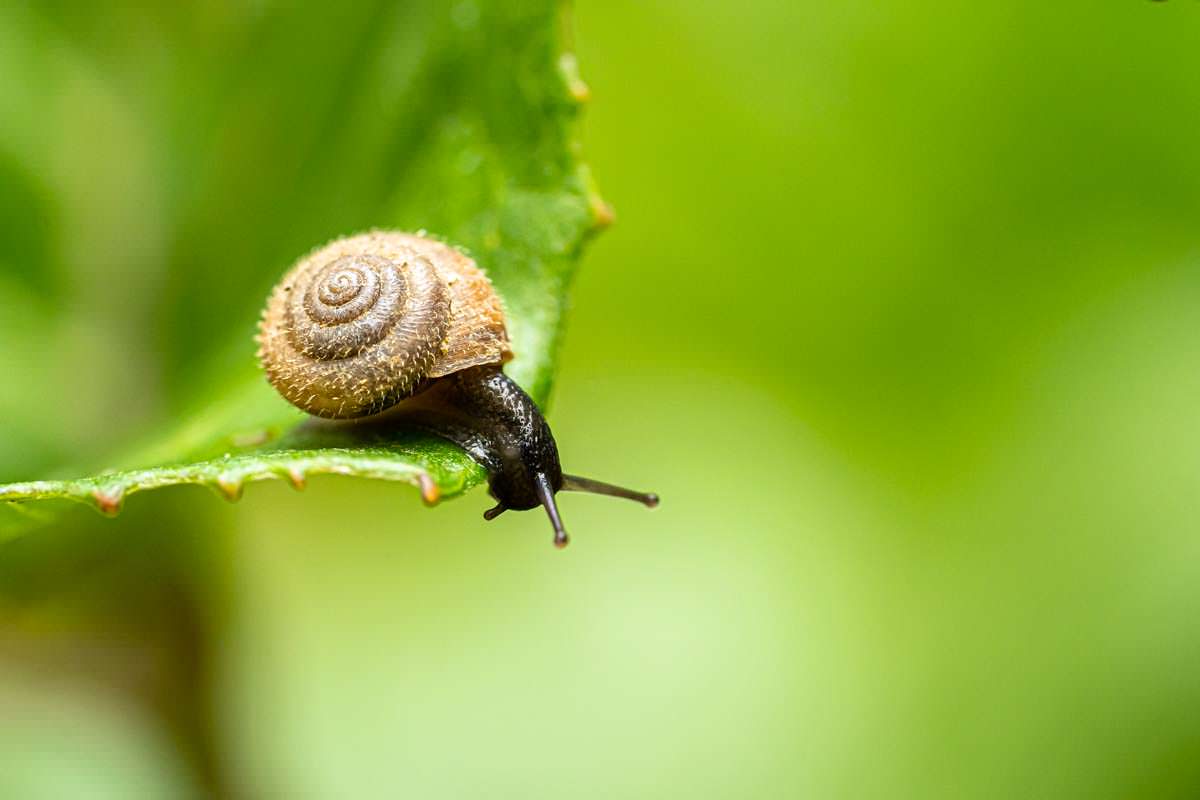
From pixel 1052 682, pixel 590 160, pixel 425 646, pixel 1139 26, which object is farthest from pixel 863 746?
pixel 1139 26

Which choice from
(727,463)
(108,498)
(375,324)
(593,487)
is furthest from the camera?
(727,463)

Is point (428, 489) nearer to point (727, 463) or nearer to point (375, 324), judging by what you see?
point (375, 324)

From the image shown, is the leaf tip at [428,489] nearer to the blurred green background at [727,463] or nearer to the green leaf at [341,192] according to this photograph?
the green leaf at [341,192]

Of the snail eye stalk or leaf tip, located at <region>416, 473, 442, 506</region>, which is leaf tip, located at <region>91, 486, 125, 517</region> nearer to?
leaf tip, located at <region>416, 473, 442, 506</region>

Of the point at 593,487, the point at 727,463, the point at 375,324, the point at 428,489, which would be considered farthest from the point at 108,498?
the point at 727,463

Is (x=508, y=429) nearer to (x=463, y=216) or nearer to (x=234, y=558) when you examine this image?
(x=463, y=216)

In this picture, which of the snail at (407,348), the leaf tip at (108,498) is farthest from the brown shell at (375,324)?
the leaf tip at (108,498)
